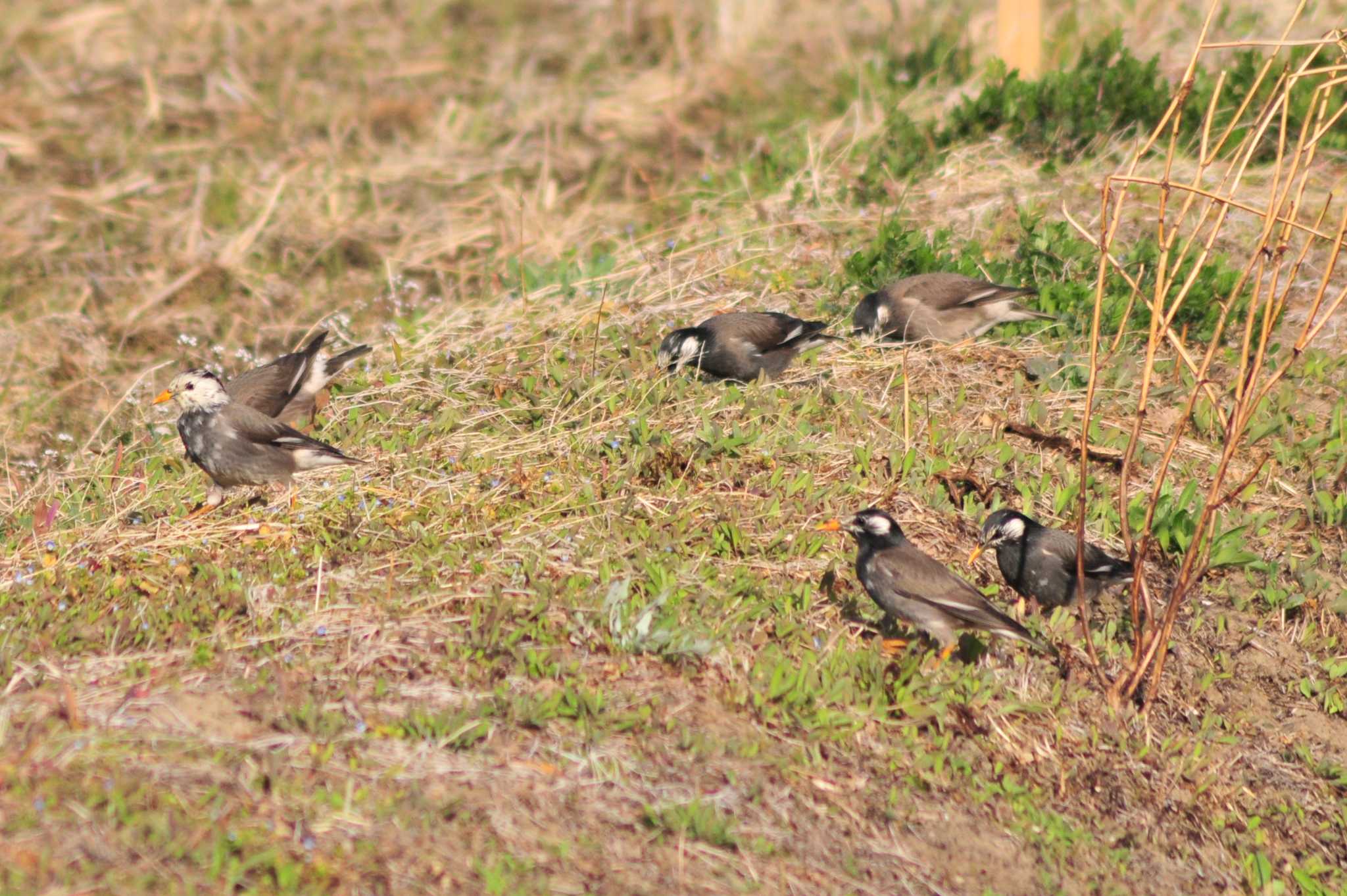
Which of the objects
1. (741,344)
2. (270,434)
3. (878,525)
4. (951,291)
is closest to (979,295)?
(951,291)

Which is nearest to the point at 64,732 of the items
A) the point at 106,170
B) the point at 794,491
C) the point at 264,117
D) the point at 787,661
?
the point at 787,661

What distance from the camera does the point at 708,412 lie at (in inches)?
269

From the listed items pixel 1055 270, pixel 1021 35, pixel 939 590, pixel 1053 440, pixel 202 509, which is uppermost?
pixel 1021 35

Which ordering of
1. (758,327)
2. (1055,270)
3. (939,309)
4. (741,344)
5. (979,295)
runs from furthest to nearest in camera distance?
(1055,270)
(979,295)
(939,309)
(758,327)
(741,344)

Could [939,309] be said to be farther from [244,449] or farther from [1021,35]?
[244,449]

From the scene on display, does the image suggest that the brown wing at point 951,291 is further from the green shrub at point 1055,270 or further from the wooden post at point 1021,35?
the wooden post at point 1021,35

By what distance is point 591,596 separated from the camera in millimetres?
5391

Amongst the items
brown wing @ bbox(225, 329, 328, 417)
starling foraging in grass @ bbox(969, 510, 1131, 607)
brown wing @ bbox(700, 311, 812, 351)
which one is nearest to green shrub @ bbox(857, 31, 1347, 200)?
brown wing @ bbox(700, 311, 812, 351)

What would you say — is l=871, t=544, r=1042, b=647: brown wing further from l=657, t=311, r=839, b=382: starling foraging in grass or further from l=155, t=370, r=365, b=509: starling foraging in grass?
l=155, t=370, r=365, b=509: starling foraging in grass

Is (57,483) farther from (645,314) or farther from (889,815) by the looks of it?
(889,815)

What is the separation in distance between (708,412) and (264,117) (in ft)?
23.4

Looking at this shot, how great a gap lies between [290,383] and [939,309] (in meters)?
3.53

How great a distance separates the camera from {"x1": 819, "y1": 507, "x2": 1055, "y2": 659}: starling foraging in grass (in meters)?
5.29

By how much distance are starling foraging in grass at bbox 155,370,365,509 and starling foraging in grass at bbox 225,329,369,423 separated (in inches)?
15.6
